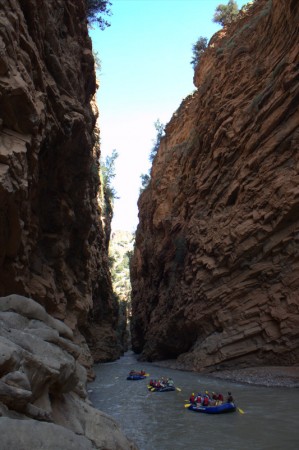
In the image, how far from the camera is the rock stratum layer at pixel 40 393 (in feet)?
12.5

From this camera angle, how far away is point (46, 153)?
16203mm

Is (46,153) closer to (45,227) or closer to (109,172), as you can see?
(45,227)

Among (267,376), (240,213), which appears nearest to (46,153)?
(240,213)

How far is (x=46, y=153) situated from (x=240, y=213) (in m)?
13.2

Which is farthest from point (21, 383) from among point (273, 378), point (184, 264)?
point (184, 264)

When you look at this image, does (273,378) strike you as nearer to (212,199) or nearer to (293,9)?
(212,199)

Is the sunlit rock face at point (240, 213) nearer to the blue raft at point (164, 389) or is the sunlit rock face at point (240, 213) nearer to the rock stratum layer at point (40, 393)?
the blue raft at point (164, 389)

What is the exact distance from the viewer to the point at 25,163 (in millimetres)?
11555

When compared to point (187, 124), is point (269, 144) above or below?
below

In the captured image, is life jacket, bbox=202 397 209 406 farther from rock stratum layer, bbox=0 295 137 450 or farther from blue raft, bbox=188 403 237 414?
rock stratum layer, bbox=0 295 137 450

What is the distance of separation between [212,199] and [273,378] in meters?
13.4

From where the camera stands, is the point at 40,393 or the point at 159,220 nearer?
the point at 40,393

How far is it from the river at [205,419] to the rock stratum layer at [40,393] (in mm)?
4903

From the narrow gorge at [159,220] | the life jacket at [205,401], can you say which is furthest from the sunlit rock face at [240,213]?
the life jacket at [205,401]
